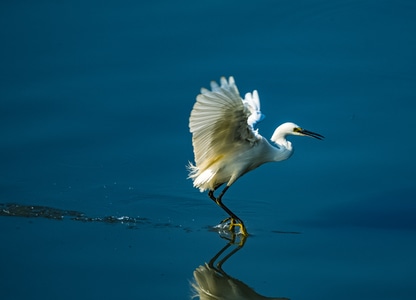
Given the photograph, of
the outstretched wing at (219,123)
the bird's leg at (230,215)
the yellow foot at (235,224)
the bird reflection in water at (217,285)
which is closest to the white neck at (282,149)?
the outstretched wing at (219,123)

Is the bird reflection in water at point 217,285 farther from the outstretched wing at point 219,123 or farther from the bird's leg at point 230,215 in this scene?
the outstretched wing at point 219,123

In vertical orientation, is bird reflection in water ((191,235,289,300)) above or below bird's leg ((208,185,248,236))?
below

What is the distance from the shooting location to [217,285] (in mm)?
5617

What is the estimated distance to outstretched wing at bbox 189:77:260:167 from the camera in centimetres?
601

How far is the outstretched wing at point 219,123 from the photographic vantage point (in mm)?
6008

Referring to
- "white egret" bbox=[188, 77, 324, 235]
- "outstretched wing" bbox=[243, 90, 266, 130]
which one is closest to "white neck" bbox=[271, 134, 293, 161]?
"white egret" bbox=[188, 77, 324, 235]

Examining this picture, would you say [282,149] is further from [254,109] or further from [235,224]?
[235,224]

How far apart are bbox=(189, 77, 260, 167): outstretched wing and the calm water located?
0.69m

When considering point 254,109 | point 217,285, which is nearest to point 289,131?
point 254,109

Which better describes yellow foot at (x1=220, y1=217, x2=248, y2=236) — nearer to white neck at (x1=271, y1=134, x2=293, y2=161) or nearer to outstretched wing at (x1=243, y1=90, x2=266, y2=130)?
white neck at (x1=271, y1=134, x2=293, y2=161)

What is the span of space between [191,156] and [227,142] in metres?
1.21

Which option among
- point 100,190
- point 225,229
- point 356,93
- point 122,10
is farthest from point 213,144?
point 122,10

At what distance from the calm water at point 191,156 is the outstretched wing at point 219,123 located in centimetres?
69

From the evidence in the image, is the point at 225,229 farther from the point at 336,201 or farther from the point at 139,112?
the point at 139,112
